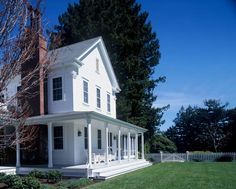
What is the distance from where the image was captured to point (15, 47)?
20.5 ft

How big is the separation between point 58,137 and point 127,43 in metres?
18.0

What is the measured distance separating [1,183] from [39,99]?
307 inches

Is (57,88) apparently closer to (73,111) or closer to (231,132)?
(73,111)

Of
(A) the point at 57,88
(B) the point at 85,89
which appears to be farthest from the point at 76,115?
(B) the point at 85,89


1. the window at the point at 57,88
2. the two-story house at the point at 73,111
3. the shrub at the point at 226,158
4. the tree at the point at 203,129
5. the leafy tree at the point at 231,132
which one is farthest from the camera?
the tree at the point at 203,129

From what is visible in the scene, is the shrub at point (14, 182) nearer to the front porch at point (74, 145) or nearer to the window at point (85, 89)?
the front porch at point (74, 145)

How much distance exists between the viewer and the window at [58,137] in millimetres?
19891

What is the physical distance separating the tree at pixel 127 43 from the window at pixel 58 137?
12620 millimetres

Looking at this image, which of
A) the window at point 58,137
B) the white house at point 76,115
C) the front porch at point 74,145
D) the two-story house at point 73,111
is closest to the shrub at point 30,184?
Result: the front porch at point 74,145

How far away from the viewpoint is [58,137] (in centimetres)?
1997

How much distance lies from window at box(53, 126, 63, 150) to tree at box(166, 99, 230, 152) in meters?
38.9

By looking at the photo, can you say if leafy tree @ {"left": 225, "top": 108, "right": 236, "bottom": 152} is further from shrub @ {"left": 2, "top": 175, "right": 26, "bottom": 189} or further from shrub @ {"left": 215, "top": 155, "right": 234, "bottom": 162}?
shrub @ {"left": 2, "top": 175, "right": 26, "bottom": 189}

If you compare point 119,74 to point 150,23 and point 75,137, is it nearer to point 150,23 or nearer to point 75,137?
point 150,23

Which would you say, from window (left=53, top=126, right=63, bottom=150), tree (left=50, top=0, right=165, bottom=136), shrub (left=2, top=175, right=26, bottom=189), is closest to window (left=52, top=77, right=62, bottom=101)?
window (left=53, top=126, right=63, bottom=150)
